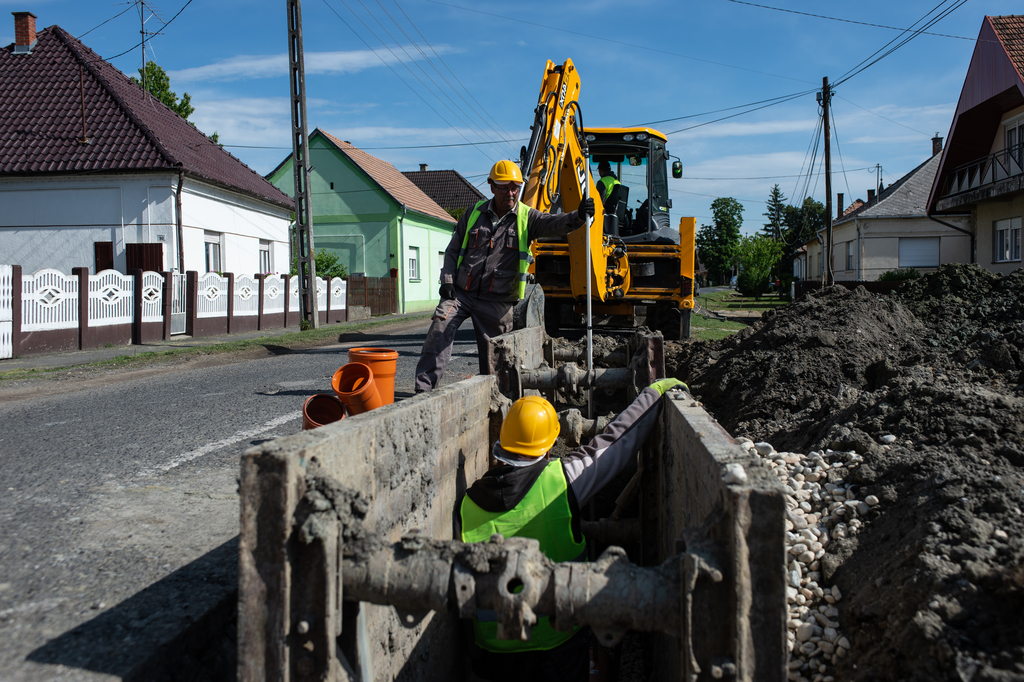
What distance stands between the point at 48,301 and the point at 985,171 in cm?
2501

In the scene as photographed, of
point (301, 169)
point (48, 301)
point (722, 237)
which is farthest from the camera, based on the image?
point (722, 237)

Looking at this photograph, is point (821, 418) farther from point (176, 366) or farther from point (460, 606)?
point (176, 366)

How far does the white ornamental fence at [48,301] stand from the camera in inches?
462

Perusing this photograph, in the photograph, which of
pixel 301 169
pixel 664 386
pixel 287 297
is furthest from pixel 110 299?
pixel 664 386

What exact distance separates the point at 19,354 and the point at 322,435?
11712 millimetres

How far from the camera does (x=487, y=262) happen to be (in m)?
5.80

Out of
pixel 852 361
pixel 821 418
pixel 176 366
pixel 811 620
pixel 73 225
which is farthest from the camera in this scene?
pixel 73 225

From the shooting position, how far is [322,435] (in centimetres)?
248

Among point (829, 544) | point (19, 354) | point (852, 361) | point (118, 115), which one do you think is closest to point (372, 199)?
point (118, 115)

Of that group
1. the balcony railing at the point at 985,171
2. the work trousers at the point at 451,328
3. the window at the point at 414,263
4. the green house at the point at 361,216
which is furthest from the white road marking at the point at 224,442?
the window at the point at 414,263

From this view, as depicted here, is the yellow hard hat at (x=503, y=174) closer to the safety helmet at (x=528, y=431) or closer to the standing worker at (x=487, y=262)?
the standing worker at (x=487, y=262)

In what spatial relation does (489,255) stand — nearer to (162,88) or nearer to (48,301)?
(48,301)

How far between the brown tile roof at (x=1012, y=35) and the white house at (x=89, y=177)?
69.7ft

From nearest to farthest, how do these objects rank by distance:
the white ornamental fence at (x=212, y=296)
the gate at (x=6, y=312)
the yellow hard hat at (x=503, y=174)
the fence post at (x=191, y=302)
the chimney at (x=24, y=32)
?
the yellow hard hat at (x=503, y=174), the gate at (x=6, y=312), the fence post at (x=191, y=302), the white ornamental fence at (x=212, y=296), the chimney at (x=24, y=32)
